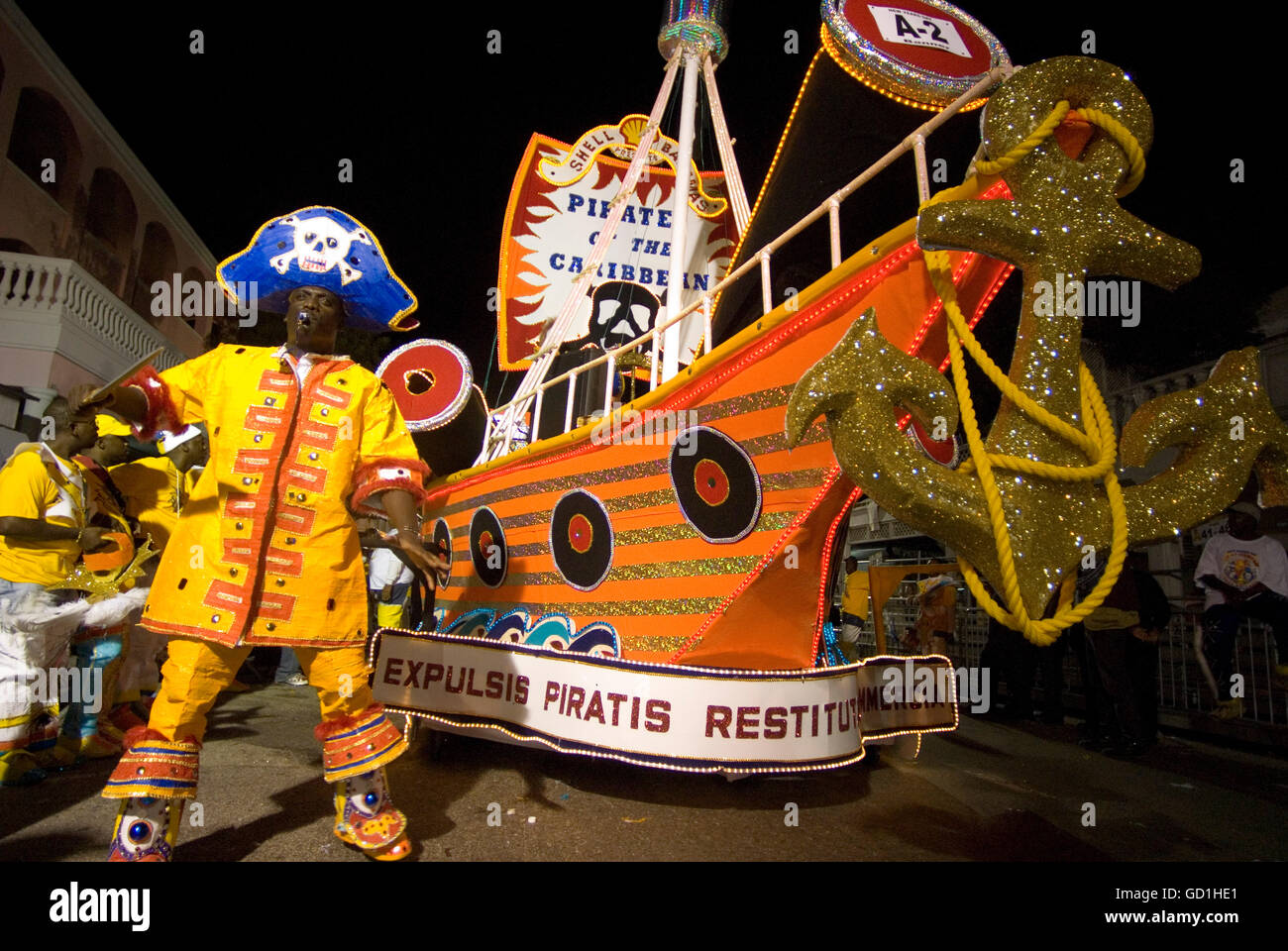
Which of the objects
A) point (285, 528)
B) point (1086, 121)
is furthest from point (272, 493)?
point (1086, 121)

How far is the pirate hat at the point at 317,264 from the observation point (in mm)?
2510

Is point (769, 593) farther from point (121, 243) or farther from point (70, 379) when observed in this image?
point (121, 243)

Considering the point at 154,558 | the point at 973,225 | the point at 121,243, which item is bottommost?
the point at 154,558

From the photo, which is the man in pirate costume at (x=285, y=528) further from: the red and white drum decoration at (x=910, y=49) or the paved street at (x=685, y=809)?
the red and white drum decoration at (x=910, y=49)

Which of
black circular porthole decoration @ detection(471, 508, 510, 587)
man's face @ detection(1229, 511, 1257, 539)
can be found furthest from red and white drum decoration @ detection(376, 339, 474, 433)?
man's face @ detection(1229, 511, 1257, 539)

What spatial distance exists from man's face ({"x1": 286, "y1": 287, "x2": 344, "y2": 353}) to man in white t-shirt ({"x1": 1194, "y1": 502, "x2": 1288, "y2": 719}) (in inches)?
235

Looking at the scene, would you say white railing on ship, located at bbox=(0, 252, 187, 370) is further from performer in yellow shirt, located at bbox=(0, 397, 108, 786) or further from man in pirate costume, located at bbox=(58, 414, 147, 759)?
performer in yellow shirt, located at bbox=(0, 397, 108, 786)

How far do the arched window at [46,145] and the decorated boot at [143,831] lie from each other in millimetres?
12773

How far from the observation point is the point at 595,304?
6129mm

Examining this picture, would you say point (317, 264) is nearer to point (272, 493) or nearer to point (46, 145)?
point (272, 493)

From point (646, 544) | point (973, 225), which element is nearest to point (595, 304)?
point (646, 544)

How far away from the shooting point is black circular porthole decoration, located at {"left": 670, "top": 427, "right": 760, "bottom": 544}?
292cm

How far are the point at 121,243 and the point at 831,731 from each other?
16340 mm

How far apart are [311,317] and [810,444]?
1926 millimetres
